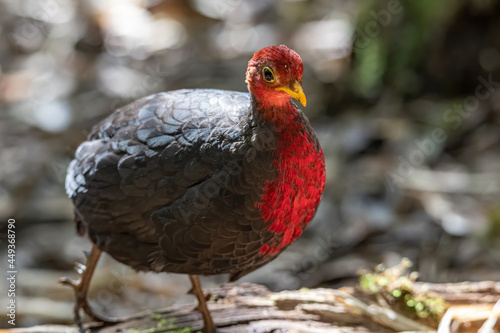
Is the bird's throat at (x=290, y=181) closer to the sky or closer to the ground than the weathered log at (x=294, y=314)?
closer to the sky

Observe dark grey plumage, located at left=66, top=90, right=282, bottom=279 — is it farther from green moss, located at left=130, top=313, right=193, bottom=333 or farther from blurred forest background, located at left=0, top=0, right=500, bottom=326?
blurred forest background, located at left=0, top=0, right=500, bottom=326

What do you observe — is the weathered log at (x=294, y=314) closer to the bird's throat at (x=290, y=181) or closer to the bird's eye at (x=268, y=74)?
the bird's throat at (x=290, y=181)

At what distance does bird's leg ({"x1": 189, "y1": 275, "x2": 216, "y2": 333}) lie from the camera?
265cm

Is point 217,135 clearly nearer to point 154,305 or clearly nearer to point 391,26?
point 154,305

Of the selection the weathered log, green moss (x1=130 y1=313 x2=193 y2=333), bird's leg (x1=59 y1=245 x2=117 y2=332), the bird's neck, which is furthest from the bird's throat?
bird's leg (x1=59 y1=245 x2=117 y2=332)

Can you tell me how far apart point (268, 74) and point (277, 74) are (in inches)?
1.9

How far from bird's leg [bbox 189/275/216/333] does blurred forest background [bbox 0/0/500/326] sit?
4.48 ft

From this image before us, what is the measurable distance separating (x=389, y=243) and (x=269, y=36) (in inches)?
120

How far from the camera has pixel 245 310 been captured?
2965 millimetres

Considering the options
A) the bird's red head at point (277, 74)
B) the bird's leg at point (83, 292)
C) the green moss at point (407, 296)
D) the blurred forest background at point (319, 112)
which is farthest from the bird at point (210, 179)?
the blurred forest background at point (319, 112)

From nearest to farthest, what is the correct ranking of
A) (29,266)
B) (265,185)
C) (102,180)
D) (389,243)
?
(265,185) → (102,180) → (389,243) → (29,266)

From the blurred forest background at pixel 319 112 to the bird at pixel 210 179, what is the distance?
177 centimetres

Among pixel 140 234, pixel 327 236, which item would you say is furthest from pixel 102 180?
pixel 327 236

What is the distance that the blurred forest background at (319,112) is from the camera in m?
4.15
